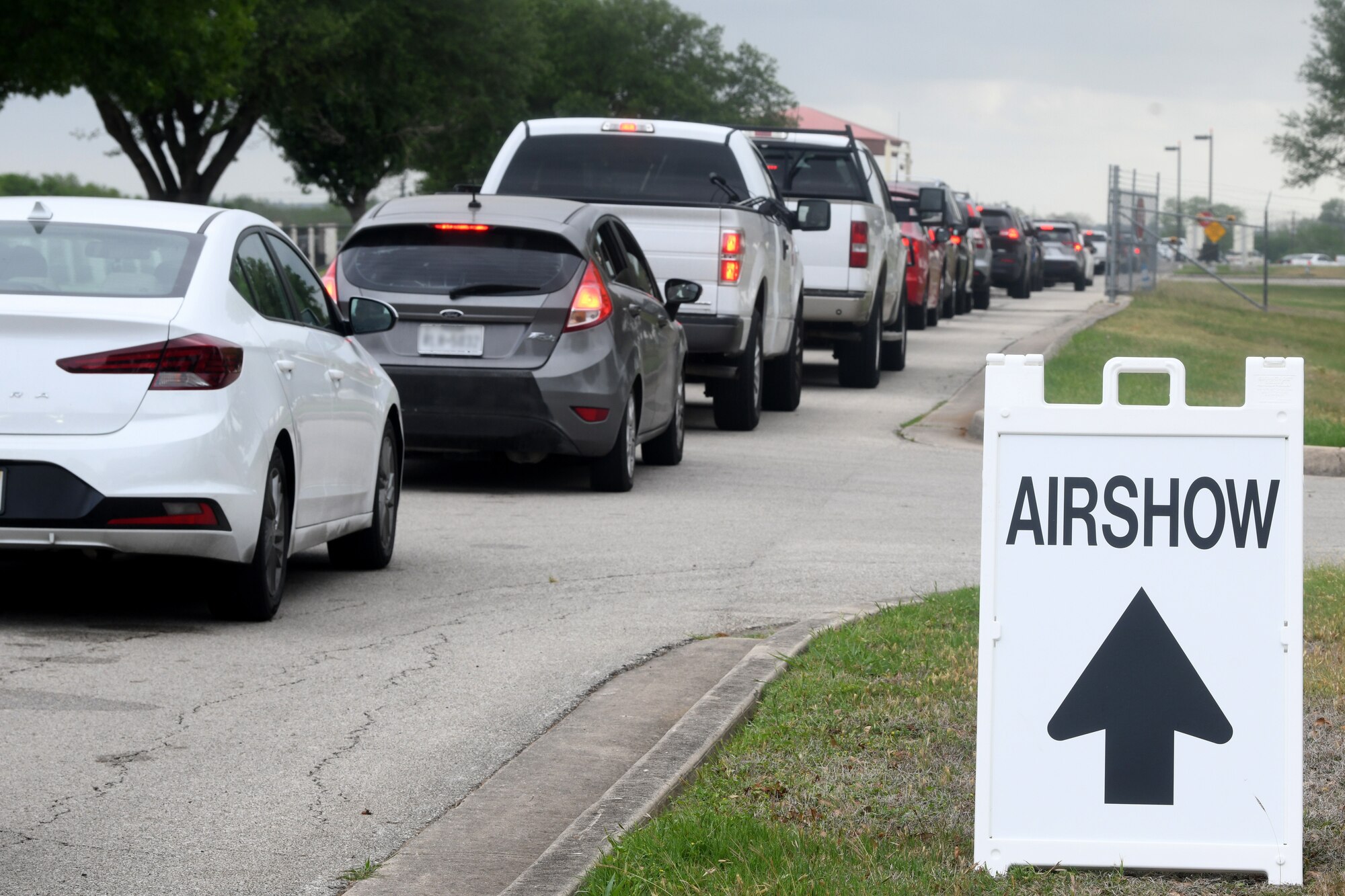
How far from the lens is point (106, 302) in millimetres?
7004

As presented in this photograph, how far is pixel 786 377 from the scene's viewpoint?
56.6 feet

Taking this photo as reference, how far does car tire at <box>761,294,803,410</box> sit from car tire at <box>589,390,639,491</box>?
17.1ft

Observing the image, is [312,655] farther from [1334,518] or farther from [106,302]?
[1334,518]

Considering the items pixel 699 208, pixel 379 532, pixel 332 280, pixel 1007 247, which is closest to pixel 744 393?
pixel 699 208

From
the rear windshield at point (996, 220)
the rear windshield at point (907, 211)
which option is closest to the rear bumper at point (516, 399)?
the rear windshield at point (907, 211)

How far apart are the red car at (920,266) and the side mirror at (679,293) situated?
9.86 m

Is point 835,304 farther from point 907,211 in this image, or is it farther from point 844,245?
point 907,211

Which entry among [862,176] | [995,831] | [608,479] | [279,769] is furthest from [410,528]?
[862,176]

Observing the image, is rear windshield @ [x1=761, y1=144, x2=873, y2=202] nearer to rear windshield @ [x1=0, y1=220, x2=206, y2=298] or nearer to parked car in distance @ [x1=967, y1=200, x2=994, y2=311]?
rear windshield @ [x1=0, y1=220, x2=206, y2=298]

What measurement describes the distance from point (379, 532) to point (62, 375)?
2.25 meters

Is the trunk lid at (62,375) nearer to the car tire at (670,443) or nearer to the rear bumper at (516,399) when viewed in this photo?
the rear bumper at (516,399)

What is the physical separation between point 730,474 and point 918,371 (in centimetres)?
982

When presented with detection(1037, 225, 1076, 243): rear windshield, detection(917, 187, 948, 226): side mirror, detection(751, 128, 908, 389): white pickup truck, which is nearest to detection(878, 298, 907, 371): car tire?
detection(751, 128, 908, 389): white pickup truck

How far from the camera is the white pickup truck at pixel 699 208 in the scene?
46.6ft
